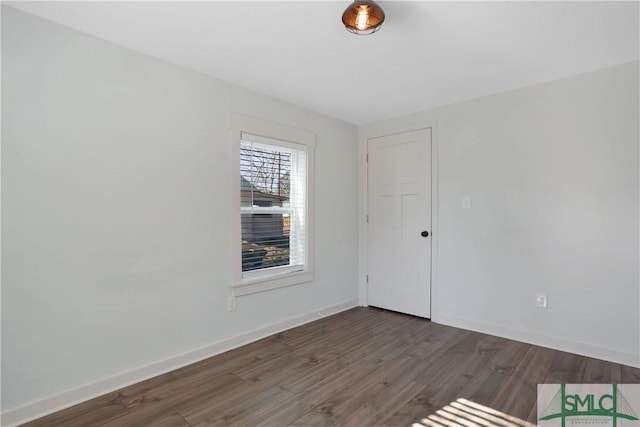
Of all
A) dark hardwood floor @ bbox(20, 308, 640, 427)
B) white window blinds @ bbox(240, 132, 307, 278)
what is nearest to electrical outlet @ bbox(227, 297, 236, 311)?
white window blinds @ bbox(240, 132, 307, 278)

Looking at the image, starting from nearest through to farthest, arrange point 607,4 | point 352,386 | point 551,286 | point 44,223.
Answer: point 607,4 < point 44,223 < point 352,386 < point 551,286

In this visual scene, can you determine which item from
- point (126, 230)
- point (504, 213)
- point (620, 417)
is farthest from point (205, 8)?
point (620, 417)

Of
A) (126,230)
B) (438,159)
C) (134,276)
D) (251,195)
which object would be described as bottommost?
(134,276)

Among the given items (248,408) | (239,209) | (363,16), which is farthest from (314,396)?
(363,16)

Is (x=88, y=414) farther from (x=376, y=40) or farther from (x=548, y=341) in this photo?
(x=548, y=341)

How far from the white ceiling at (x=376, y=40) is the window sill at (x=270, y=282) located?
177 centimetres

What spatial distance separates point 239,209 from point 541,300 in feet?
9.16

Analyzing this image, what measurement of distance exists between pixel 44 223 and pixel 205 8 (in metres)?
1.56

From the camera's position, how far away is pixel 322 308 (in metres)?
3.68

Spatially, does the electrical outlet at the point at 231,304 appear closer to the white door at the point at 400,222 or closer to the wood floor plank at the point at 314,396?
the wood floor plank at the point at 314,396

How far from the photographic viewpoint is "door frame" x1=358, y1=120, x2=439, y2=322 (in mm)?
3486

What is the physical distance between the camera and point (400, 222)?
12.4ft

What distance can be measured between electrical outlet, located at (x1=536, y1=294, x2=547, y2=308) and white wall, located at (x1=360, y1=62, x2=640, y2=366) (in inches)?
1.5

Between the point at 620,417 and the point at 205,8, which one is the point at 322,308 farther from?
the point at 205,8
